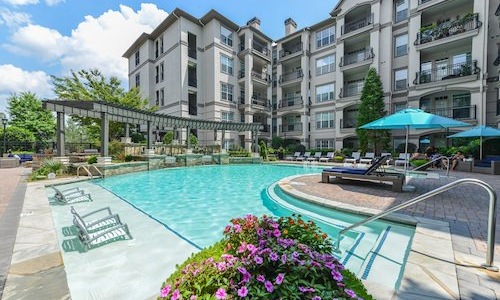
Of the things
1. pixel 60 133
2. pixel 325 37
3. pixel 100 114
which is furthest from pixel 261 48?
pixel 60 133

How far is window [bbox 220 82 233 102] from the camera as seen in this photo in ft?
89.7

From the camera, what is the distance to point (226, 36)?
90.2 feet

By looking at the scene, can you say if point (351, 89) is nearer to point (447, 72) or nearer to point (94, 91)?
point (447, 72)

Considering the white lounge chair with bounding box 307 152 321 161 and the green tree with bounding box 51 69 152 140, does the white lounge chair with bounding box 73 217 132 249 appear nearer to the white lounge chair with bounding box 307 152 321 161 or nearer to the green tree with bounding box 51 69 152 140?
the white lounge chair with bounding box 307 152 321 161

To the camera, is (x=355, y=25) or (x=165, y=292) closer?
(x=165, y=292)

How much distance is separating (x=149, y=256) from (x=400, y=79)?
2532cm

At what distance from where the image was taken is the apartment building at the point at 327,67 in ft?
58.9

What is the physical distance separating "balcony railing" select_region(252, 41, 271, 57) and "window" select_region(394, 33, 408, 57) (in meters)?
15.1

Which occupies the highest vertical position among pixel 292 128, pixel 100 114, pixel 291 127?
pixel 291 127

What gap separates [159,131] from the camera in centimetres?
2792

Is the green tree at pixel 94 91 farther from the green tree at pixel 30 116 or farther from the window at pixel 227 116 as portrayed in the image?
the green tree at pixel 30 116

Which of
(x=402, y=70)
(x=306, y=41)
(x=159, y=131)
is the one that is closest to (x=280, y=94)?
(x=306, y=41)

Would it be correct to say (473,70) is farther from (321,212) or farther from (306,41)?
(321,212)

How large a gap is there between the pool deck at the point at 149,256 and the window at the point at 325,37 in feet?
82.5
